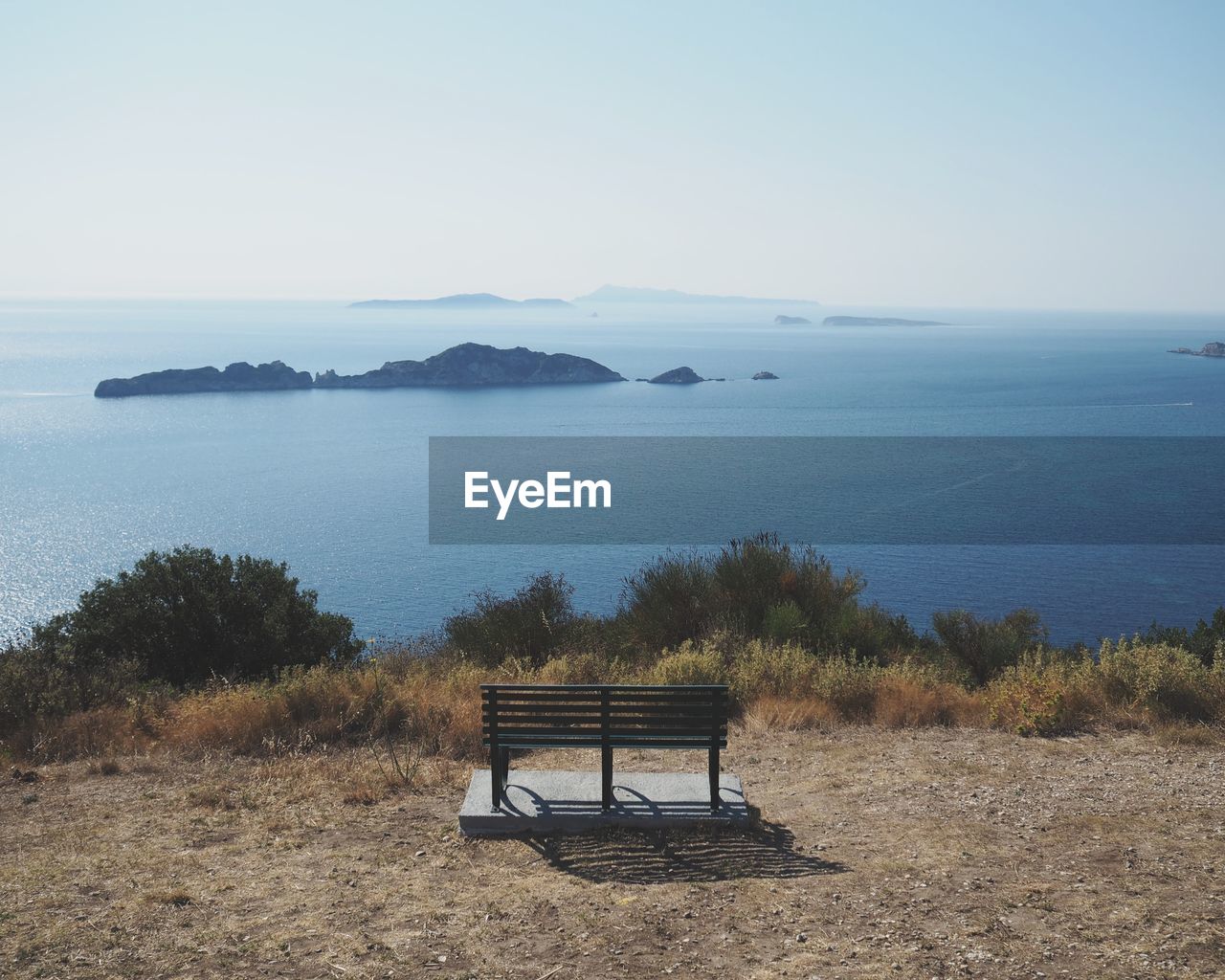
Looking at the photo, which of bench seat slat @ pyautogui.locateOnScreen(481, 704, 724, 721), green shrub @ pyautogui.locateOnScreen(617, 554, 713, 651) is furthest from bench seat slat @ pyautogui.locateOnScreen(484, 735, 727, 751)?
green shrub @ pyautogui.locateOnScreen(617, 554, 713, 651)

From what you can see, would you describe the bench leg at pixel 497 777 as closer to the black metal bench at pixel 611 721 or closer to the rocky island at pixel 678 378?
the black metal bench at pixel 611 721

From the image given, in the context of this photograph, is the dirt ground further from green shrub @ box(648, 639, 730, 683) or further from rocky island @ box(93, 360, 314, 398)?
rocky island @ box(93, 360, 314, 398)

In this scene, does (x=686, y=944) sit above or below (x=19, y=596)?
above

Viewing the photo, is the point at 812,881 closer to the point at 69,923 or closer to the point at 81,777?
the point at 69,923

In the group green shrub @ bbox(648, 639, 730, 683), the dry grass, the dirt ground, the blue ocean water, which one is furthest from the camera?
the blue ocean water

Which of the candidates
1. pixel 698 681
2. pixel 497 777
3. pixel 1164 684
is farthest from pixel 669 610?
pixel 497 777

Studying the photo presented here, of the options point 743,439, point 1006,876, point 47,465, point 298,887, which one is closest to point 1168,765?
point 1006,876
